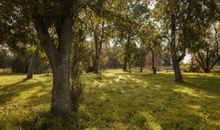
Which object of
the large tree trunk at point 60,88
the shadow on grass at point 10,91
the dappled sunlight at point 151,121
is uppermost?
the large tree trunk at point 60,88

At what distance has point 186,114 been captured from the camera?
1564 centimetres

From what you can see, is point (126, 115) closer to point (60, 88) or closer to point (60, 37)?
point (60, 88)

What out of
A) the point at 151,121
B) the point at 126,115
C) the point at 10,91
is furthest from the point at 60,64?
the point at 10,91

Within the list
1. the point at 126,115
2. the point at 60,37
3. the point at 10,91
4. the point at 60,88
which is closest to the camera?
Result: the point at 60,88

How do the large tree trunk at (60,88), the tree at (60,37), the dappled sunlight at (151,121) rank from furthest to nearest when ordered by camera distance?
the large tree trunk at (60,88) < the tree at (60,37) < the dappled sunlight at (151,121)

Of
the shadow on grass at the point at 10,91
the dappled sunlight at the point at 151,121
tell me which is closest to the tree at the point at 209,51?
the shadow on grass at the point at 10,91

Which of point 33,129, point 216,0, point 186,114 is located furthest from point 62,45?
point 216,0

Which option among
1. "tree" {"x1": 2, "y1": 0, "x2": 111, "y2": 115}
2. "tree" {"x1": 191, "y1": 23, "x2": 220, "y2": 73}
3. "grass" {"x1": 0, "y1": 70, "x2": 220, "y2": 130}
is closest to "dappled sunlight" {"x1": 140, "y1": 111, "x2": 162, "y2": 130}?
"grass" {"x1": 0, "y1": 70, "x2": 220, "y2": 130}

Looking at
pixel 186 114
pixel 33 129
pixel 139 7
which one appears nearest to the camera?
pixel 33 129

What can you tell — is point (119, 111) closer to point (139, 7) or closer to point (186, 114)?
point (186, 114)

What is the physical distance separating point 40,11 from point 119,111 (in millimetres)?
6673

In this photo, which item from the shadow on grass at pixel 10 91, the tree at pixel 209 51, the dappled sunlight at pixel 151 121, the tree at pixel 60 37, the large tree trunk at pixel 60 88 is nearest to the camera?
the dappled sunlight at pixel 151 121

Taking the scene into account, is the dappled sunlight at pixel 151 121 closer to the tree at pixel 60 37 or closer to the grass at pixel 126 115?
the grass at pixel 126 115

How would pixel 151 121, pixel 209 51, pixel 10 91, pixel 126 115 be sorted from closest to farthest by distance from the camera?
pixel 151 121
pixel 126 115
pixel 10 91
pixel 209 51
